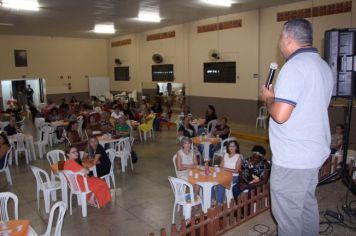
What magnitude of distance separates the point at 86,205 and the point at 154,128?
7.99 m

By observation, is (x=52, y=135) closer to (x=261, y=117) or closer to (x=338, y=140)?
(x=261, y=117)

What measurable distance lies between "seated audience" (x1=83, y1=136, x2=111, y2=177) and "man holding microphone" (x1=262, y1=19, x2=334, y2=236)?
4.47 metres

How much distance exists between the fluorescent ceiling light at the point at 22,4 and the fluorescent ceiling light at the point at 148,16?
3.64 m

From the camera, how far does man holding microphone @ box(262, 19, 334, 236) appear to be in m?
1.87

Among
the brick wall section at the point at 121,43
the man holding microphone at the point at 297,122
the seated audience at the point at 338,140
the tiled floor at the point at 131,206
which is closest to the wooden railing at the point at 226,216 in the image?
the tiled floor at the point at 131,206

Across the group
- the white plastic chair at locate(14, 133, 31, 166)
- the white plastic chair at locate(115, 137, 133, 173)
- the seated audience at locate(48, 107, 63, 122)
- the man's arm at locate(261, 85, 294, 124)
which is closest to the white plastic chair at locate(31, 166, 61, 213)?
the white plastic chair at locate(115, 137, 133, 173)

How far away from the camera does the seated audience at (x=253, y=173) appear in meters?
5.02

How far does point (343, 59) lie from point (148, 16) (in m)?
9.90

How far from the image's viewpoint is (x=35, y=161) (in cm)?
870

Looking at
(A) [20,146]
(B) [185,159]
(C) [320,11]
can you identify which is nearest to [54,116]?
(A) [20,146]

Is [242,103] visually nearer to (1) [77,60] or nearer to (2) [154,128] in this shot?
(2) [154,128]

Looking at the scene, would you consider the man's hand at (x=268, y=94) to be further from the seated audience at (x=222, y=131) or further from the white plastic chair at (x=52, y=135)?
the white plastic chair at (x=52, y=135)

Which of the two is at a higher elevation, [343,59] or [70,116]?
[343,59]

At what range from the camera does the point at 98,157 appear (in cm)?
602
